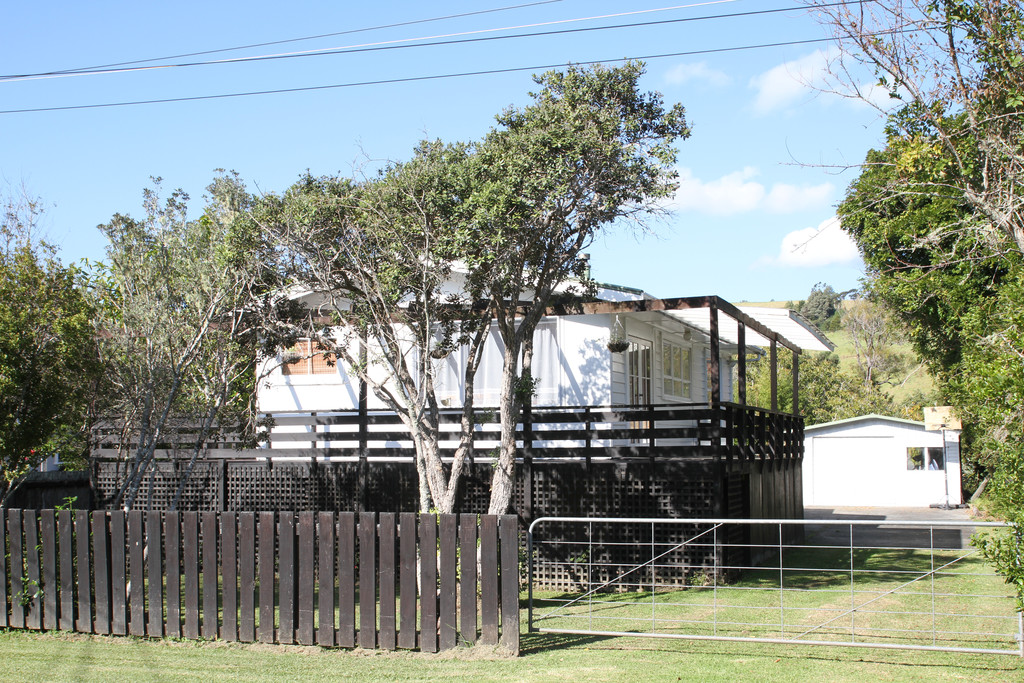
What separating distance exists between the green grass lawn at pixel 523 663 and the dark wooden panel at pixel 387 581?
0.17 metres

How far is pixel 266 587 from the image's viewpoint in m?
8.50

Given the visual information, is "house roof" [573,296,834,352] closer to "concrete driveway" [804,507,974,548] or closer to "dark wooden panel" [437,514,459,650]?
"concrete driveway" [804,507,974,548]

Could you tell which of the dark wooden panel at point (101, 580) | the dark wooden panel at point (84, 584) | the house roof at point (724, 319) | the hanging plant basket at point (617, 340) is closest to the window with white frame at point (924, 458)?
the house roof at point (724, 319)

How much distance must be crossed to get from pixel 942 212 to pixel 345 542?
1577cm

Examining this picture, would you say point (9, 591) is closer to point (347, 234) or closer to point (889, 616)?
point (347, 234)

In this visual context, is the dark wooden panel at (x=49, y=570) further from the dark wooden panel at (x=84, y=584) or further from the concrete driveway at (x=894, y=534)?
the concrete driveway at (x=894, y=534)

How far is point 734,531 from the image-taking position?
536 inches

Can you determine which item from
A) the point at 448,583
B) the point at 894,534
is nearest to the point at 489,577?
the point at 448,583

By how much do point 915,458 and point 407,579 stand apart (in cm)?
2643

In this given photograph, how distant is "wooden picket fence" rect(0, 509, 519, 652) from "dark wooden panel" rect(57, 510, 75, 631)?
1 cm

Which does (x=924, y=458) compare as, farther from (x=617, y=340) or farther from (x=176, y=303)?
(x=176, y=303)

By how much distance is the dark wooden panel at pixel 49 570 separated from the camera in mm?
9273

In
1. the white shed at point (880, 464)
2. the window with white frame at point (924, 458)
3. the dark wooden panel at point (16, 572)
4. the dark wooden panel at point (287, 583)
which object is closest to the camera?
the dark wooden panel at point (287, 583)

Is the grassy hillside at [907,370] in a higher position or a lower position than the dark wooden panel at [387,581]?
higher
